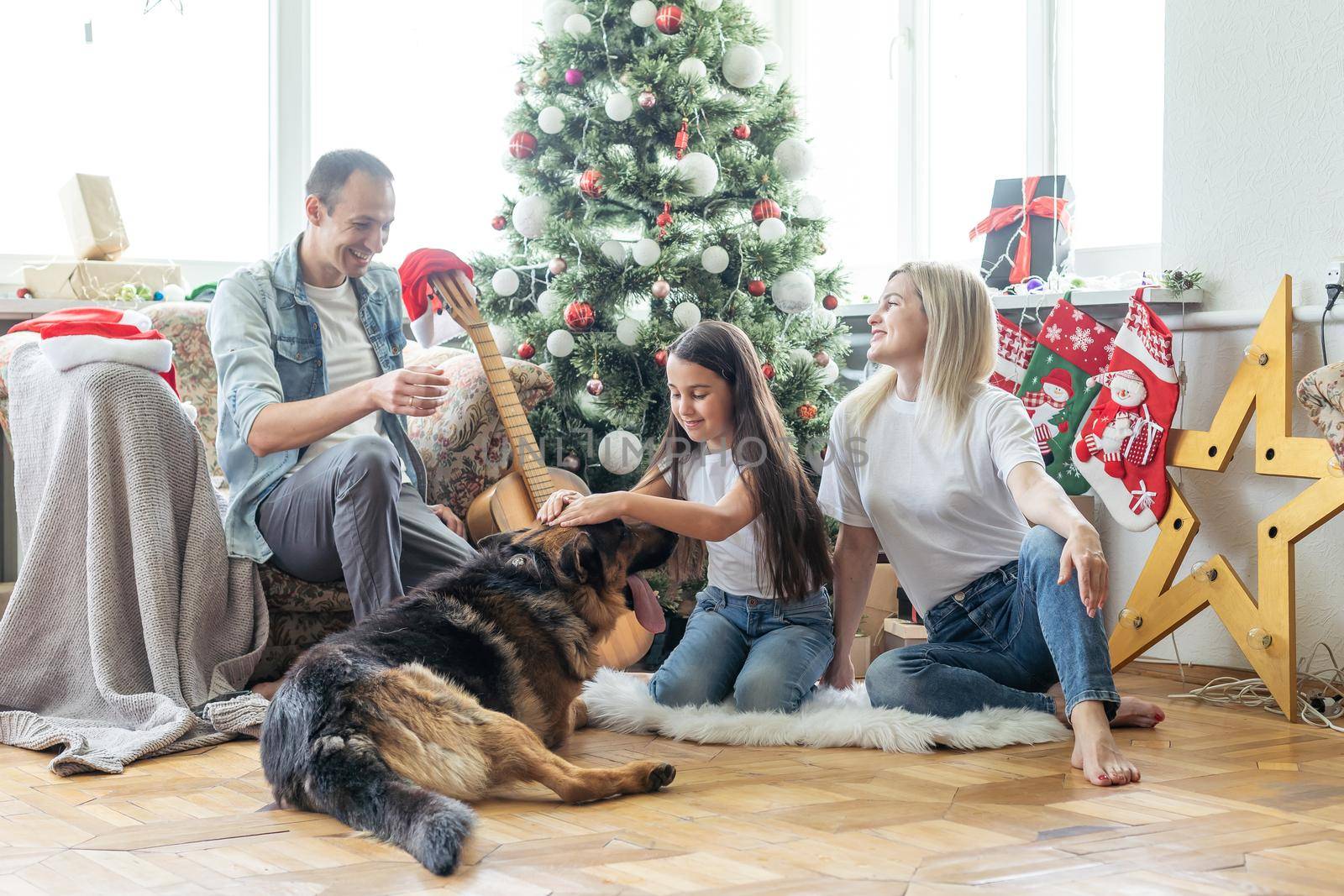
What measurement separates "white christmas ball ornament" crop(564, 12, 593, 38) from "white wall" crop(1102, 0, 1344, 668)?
1.62 metres

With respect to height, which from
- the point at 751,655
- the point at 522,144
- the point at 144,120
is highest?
the point at 144,120

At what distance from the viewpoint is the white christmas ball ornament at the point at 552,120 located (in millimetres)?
3312

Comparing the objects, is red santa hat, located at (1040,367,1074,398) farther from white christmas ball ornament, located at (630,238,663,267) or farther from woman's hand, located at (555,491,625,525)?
woman's hand, located at (555,491,625,525)

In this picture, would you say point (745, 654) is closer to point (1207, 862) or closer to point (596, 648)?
point (596, 648)

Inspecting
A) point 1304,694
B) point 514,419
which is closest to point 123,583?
point 514,419

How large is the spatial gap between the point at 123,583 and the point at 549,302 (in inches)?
54.7

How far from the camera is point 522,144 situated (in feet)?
11.1

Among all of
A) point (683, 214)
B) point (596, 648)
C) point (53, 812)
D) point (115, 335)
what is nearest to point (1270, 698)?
point (596, 648)

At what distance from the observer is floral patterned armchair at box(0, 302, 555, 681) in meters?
2.66

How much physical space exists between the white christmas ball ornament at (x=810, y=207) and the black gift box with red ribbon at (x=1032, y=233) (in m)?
0.64

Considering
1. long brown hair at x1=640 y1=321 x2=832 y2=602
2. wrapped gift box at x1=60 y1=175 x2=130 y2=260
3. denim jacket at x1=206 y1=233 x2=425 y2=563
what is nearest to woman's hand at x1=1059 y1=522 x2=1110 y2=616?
long brown hair at x1=640 y1=321 x2=832 y2=602

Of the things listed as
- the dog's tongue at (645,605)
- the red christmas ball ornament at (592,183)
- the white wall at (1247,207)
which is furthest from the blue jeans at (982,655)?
the red christmas ball ornament at (592,183)

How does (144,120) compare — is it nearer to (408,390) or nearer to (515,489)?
(515,489)

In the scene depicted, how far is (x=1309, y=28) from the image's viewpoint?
288 centimetres
